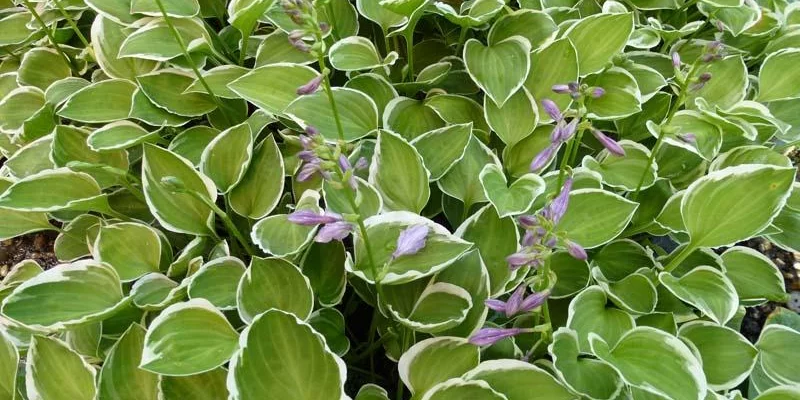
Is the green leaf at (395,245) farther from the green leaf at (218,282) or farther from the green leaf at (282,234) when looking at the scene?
the green leaf at (218,282)

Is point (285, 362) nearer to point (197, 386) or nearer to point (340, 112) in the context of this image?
point (197, 386)

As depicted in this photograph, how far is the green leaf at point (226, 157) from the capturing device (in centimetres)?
122

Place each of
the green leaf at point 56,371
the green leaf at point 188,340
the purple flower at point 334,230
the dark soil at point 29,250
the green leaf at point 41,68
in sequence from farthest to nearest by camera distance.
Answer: the green leaf at point 41,68 < the dark soil at point 29,250 < the green leaf at point 56,371 < the green leaf at point 188,340 < the purple flower at point 334,230

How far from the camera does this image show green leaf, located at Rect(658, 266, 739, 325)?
103 cm

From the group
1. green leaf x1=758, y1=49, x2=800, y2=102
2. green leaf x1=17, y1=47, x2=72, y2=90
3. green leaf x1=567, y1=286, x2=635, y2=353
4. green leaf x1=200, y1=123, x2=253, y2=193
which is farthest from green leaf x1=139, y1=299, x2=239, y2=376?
green leaf x1=758, y1=49, x2=800, y2=102

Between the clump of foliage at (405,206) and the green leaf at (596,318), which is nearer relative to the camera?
the clump of foliage at (405,206)

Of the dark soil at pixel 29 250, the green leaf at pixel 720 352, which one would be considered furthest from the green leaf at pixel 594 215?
the dark soil at pixel 29 250

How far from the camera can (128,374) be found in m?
0.99

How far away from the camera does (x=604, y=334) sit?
1.05m

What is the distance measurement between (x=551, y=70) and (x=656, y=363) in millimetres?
644

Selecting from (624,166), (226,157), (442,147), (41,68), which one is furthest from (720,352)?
(41,68)

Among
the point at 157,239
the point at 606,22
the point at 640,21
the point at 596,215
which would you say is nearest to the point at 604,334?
the point at 596,215

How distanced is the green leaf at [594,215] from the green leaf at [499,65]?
0.25 metres

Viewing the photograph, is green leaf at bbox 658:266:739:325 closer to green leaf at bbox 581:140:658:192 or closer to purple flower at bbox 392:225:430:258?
green leaf at bbox 581:140:658:192
